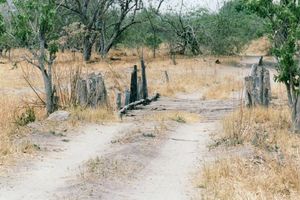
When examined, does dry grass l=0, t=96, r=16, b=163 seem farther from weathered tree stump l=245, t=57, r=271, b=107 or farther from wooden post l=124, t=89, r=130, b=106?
weathered tree stump l=245, t=57, r=271, b=107

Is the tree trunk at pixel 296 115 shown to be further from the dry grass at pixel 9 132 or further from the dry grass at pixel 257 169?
the dry grass at pixel 9 132

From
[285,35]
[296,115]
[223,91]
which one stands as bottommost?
[223,91]

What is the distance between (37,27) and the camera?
15.7 m

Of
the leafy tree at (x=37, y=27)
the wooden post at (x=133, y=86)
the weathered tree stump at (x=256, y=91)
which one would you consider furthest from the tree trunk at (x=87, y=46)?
the weathered tree stump at (x=256, y=91)

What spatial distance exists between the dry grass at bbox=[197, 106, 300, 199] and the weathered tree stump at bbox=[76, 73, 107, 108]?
4927mm

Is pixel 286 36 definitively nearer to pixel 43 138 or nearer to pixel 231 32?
pixel 43 138

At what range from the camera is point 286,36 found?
44.4 feet

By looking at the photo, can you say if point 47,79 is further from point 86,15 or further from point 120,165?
point 86,15

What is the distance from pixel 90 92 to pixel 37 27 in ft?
7.82

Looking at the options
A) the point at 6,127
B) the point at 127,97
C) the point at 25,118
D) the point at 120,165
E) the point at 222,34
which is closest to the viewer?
the point at 120,165

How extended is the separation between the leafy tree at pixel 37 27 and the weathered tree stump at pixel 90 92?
0.89m

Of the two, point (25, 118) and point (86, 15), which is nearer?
point (25, 118)

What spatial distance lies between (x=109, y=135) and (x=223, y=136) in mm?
2500

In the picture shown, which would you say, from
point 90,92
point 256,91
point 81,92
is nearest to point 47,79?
point 81,92
